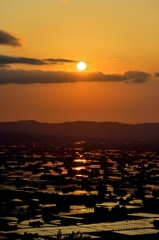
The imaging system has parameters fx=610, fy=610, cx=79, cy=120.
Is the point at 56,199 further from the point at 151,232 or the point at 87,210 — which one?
the point at 151,232

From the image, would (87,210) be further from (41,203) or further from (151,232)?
(151,232)

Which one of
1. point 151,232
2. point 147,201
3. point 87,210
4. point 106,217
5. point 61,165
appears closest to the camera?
point 151,232

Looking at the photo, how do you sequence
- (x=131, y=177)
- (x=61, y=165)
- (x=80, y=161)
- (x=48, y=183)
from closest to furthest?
(x=48, y=183) < (x=131, y=177) < (x=61, y=165) < (x=80, y=161)

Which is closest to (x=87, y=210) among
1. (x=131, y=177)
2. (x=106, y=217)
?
(x=106, y=217)

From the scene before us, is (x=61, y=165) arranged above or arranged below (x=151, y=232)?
above

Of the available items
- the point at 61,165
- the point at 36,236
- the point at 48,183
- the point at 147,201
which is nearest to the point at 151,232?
the point at 36,236

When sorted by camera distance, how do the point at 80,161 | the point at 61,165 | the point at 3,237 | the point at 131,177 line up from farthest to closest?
the point at 80,161, the point at 61,165, the point at 131,177, the point at 3,237

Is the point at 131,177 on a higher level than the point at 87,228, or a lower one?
higher

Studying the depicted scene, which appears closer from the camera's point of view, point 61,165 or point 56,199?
point 56,199

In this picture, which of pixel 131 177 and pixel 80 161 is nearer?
pixel 131 177
